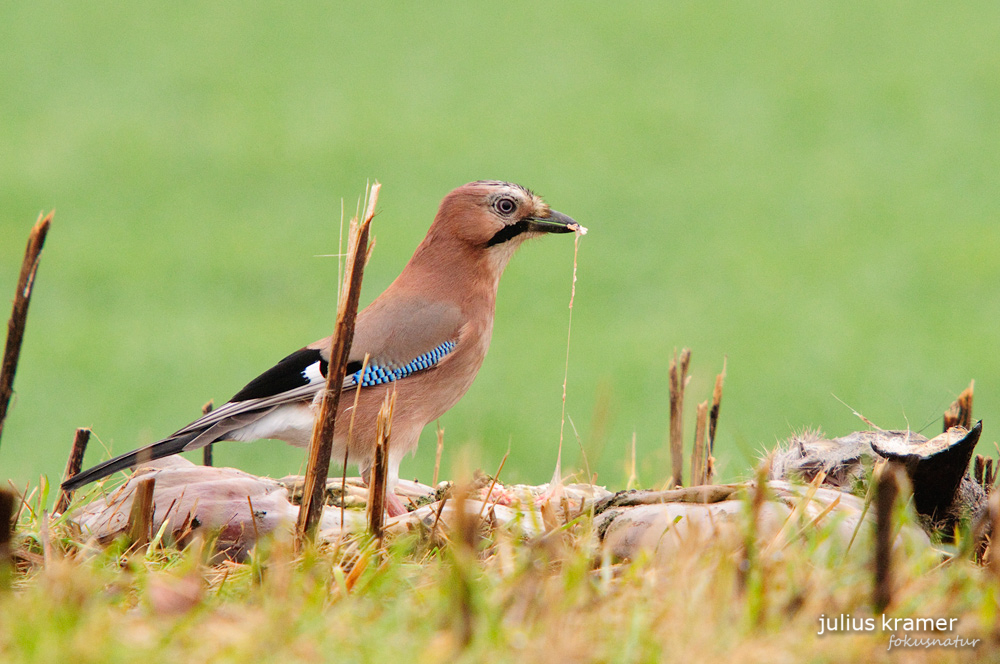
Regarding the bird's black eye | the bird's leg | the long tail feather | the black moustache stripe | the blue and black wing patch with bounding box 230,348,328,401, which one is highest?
the bird's black eye

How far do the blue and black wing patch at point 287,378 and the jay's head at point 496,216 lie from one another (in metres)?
0.82

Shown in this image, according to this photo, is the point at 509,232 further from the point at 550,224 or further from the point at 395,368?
the point at 395,368

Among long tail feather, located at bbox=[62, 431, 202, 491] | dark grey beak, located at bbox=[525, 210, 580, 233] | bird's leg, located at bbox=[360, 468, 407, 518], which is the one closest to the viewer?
long tail feather, located at bbox=[62, 431, 202, 491]

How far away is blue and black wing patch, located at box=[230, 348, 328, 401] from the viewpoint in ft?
15.0

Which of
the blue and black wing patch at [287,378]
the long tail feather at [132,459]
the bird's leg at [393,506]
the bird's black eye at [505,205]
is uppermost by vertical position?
the bird's black eye at [505,205]

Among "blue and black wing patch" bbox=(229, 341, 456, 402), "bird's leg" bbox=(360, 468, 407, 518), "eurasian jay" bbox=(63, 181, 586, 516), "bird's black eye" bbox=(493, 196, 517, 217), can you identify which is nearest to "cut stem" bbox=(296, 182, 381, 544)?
"bird's leg" bbox=(360, 468, 407, 518)

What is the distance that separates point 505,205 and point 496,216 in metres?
0.06

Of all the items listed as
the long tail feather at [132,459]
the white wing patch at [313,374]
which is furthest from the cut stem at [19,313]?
the white wing patch at [313,374]

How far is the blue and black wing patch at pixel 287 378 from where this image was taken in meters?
4.58

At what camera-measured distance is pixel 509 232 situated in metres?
4.88

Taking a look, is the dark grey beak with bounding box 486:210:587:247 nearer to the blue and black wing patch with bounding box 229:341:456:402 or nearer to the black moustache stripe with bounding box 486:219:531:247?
the black moustache stripe with bounding box 486:219:531:247

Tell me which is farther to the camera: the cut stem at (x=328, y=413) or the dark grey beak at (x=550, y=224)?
the dark grey beak at (x=550, y=224)

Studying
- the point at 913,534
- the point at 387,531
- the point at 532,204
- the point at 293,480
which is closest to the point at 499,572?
the point at 387,531

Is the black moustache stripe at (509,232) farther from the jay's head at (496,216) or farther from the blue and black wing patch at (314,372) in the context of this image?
the blue and black wing patch at (314,372)
